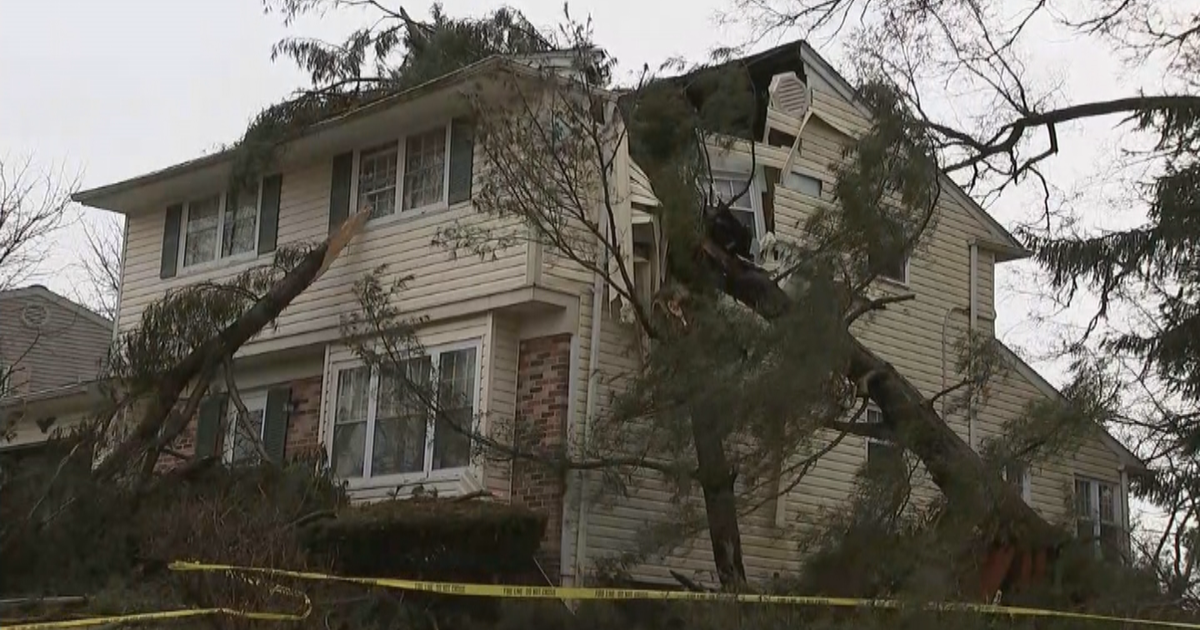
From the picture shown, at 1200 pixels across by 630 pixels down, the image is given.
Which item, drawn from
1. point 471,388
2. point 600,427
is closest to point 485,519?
point 600,427

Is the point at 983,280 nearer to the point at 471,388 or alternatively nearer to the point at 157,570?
the point at 471,388

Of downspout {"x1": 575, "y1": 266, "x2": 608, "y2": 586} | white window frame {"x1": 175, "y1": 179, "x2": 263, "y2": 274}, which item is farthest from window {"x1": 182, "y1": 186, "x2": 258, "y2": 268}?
downspout {"x1": 575, "y1": 266, "x2": 608, "y2": 586}

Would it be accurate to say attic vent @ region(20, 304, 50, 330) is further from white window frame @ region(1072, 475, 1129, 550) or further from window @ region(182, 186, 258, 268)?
white window frame @ region(1072, 475, 1129, 550)

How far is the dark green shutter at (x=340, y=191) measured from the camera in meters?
16.6

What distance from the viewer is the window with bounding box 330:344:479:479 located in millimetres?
13812

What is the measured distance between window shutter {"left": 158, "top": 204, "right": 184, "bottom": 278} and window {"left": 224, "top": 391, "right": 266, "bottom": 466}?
2201mm

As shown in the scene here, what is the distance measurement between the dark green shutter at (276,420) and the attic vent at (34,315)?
43.7ft

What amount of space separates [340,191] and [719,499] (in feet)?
22.3

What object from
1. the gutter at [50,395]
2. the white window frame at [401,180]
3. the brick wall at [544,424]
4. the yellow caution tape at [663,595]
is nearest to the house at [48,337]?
the gutter at [50,395]

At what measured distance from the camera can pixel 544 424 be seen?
1412cm

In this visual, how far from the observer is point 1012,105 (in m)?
13.4

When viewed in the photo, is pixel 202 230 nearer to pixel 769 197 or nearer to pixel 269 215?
pixel 269 215

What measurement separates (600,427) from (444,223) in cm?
339

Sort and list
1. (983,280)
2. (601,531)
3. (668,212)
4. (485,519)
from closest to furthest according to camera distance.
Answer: (485,519) < (668,212) < (601,531) < (983,280)
